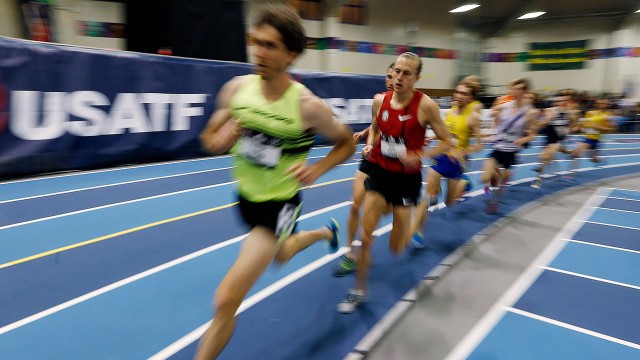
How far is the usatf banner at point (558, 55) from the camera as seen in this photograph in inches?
955

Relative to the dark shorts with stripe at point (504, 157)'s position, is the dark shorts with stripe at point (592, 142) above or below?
below

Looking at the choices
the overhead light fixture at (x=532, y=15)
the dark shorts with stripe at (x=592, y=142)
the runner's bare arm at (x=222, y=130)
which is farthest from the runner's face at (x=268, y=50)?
the overhead light fixture at (x=532, y=15)

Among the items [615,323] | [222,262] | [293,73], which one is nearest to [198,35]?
[293,73]

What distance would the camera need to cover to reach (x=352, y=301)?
308cm

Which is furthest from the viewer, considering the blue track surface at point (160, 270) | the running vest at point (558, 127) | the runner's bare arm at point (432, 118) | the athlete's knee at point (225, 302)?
the running vest at point (558, 127)

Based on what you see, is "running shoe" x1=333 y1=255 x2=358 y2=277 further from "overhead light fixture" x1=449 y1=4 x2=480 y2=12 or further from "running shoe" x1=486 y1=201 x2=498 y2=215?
"overhead light fixture" x1=449 y1=4 x2=480 y2=12

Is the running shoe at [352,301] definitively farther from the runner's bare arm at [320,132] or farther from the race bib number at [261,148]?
the race bib number at [261,148]

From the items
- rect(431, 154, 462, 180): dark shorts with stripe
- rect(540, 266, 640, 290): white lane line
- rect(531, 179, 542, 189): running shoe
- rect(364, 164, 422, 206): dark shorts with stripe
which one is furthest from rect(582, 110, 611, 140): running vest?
rect(364, 164, 422, 206): dark shorts with stripe

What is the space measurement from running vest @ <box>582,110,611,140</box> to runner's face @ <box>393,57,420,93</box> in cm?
765

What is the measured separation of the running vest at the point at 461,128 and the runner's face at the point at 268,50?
4.11m

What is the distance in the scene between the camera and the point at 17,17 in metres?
10.8

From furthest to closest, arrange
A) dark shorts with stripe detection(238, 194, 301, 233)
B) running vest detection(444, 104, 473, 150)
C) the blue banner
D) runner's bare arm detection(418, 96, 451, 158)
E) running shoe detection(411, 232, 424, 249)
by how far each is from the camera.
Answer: the blue banner, running vest detection(444, 104, 473, 150), running shoe detection(411, 232, 424, 249), runner's bare arm detection(418, 96, 451, 158), dark shorts with stripe detection(238, 194, 301, 233)

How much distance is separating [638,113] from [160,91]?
21432mm

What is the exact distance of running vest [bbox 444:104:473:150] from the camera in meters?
5.56
